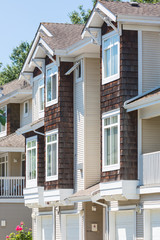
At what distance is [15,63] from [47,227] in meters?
45.8

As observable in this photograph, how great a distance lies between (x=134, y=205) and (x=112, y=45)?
5.82 metres

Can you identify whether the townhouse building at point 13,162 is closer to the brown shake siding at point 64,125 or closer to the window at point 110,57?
the brown shake siding at point 64,125

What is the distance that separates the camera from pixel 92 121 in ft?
96.6

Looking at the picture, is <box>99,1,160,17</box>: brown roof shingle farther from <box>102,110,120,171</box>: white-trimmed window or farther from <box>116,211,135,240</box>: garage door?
<box>116,211,135,240</box>: garage door

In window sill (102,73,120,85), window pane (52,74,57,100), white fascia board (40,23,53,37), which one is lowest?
window sill (102,73,120,85)

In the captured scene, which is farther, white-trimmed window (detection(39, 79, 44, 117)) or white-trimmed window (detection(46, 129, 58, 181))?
white-trimmed window (detection(39, 79, 44, 117))

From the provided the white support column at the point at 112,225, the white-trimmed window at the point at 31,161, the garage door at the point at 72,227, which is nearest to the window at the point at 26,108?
the white-trimmed window at the point at 31,161

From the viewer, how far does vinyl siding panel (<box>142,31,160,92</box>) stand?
2516 cm

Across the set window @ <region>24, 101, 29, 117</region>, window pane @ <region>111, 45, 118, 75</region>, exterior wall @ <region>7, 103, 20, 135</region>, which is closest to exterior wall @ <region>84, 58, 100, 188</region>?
window pane @ <region>111, 45, 118, 75</region>

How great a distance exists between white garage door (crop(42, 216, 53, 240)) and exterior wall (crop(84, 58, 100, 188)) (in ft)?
15.3

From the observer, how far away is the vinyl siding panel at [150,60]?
2516 cm

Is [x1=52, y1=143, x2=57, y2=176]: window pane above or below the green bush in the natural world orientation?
above

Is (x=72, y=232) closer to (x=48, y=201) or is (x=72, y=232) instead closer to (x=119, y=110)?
(x=48, y=201)

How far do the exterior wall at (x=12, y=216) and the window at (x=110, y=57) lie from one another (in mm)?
15882
